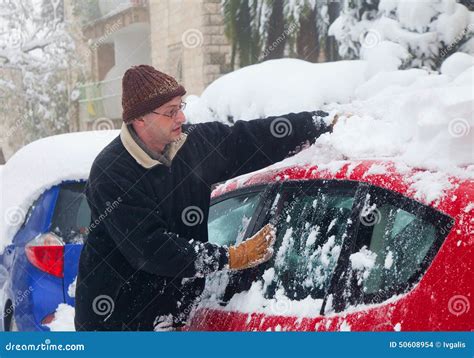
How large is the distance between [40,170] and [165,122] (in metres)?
2.40

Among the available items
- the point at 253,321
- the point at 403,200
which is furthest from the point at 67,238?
the point at 403,200

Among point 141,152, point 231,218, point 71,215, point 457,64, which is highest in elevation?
point 141,152

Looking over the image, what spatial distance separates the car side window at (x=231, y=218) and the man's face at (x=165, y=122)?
16.3 inches

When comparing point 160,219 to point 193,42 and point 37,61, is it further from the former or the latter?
point 37,61

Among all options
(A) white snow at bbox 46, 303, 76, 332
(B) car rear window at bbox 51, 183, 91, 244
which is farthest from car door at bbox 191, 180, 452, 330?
(B) car rear window at bbox 51, 183, 91, 244

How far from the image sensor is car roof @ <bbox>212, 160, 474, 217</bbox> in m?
2.24

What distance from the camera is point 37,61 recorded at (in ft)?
71.8

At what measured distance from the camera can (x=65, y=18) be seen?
72.9 ft

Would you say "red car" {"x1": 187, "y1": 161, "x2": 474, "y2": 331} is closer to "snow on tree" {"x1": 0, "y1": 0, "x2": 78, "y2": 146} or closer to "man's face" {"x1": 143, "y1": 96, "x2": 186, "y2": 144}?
"man's face" {"x1": 143, "y1": 96, "x2": 186, "y2": 144}

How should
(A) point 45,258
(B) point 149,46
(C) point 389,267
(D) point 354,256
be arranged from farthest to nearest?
1. (B) point 149,46
2. (A) point 45,258
3. (D) point 354,256
4. (C) point 389,267

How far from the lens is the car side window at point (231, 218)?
3.27 m

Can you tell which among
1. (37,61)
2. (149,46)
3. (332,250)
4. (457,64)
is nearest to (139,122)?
(332,250)

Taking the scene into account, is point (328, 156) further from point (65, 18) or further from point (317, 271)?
point (65, 18)

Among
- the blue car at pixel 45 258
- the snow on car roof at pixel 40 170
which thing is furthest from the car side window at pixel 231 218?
the snow on car roof at pixel 40 170
